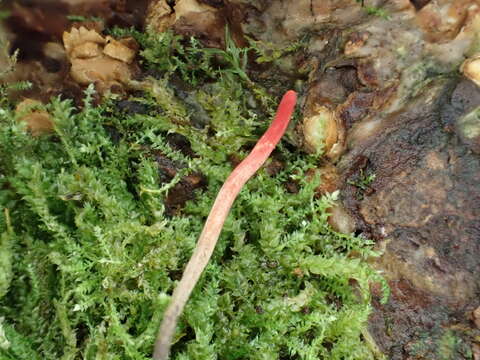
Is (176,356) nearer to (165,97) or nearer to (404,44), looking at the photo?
(165,97)

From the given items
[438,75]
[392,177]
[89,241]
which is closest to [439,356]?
[392,177]

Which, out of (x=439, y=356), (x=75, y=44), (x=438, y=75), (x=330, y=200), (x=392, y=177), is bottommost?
(x=439, y=356)

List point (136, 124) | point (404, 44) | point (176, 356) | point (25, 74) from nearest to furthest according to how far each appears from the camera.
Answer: point (176, 356), point (404, 44), point (136, 124), point (25, 74)

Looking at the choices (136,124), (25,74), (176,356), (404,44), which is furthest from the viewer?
(25,74)
